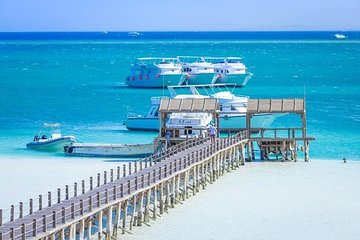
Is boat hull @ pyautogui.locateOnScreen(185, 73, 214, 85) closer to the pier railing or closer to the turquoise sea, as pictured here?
the turquoise sea

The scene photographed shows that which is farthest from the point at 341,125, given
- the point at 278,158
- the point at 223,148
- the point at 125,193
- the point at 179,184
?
the point at 125,193

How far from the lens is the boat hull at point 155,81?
10825 centimetres

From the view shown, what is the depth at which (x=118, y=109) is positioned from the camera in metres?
85.1

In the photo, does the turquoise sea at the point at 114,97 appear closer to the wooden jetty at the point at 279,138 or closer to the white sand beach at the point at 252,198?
the wooden jetty at the point at 279,138

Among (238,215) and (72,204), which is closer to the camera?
(72,204)

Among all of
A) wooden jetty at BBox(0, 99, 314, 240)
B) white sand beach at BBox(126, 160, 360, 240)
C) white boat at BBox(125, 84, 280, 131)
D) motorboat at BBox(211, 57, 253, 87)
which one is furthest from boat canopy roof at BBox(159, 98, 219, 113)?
motorboat at BBox(211, 57, 253, 87)

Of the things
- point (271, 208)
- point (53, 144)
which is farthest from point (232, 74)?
point (271, 208)

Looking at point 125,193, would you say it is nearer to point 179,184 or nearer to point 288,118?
point 179,184

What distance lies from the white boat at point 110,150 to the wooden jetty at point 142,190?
2.56 metres

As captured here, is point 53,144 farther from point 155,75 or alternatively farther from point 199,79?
point 199,79

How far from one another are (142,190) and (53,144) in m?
22.3

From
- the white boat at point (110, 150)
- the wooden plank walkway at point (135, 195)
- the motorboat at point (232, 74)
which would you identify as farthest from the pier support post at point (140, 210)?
the motorboat at point (232, 74)

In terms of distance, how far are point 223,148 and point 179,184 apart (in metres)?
6.02

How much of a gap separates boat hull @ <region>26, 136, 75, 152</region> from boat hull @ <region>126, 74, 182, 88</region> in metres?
49.7
